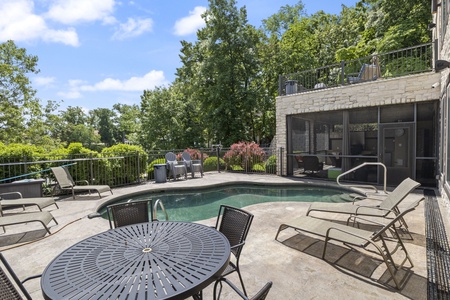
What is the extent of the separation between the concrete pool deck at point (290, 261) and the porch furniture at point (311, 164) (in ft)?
16.5

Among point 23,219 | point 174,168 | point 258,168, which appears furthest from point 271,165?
point 23,219

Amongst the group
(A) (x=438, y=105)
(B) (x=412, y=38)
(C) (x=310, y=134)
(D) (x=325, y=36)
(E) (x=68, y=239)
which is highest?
(D) (x=325, y=36)

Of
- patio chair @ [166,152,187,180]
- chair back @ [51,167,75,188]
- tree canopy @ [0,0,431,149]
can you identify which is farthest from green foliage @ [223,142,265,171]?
chair back @ [51,167,75,188]

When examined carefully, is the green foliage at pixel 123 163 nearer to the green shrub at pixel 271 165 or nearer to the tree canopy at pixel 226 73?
the green shrub at pixel 271 165

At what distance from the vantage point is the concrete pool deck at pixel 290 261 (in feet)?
7.79

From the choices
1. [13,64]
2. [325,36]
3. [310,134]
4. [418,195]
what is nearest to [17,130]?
[13,64]

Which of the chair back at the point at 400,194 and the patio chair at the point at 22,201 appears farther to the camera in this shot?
the patio chair at the point at 22,201

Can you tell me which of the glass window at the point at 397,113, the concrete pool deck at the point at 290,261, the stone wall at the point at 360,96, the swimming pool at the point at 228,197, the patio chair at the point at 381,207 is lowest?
the swimming pool at the point at 228,197

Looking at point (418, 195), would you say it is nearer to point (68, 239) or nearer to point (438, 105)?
point (438, 105)

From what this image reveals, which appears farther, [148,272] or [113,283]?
[148,272]

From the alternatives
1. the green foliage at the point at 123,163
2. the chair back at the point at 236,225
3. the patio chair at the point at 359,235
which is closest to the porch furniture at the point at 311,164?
the patio chair at the point at 359,235

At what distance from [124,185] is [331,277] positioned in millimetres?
7878

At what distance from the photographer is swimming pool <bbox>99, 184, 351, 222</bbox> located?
6.74 meters

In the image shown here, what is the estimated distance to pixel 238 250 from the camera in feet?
7.29
